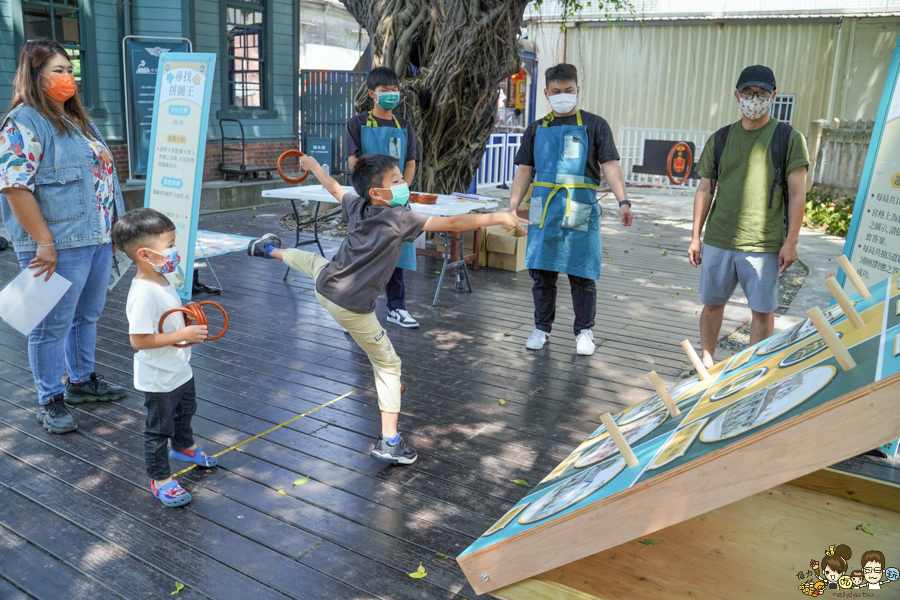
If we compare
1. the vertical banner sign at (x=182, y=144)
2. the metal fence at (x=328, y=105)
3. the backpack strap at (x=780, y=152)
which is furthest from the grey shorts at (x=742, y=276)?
the metal fence at (x=328, y=105)

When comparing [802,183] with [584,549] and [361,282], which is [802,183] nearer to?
[361,282]

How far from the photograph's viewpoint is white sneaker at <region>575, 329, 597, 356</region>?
4.70 meters

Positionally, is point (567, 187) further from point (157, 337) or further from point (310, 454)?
point (157, 337)

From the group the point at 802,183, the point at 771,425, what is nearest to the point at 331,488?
the point at 771,425

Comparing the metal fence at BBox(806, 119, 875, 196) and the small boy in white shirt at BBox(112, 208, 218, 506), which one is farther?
the metal fence at BBox(806, 119, 875, 196)

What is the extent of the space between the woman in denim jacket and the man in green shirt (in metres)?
3.10

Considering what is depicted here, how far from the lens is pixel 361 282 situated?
10.0 ft

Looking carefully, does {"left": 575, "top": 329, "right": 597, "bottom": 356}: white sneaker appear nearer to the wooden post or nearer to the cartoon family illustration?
the cartoon family illustration

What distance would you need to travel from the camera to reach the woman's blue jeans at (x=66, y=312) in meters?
3.38

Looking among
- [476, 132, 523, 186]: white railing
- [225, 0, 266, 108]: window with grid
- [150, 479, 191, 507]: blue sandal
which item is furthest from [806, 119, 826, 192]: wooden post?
[150, 479, 191, 507]: blue sandal

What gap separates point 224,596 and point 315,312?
339cm

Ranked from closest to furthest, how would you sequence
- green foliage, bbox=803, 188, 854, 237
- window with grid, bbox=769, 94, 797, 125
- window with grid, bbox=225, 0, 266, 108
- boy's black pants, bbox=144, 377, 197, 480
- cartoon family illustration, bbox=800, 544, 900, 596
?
cartoon family illustration, bbox=800, 544, 900, 596 < boy's black pants, bbox=144, 377, 197, 480 < green foliage, bbox=803, 188, 854, 237 < window with grid, bbox=225, 0, 266, 108 < window with grid, bbox=769, 94, 797, 125

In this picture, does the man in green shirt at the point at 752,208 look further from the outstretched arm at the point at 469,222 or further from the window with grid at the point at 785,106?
the window with grid at the point at 785,106

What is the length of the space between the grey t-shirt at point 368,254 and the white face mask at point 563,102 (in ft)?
5.64
